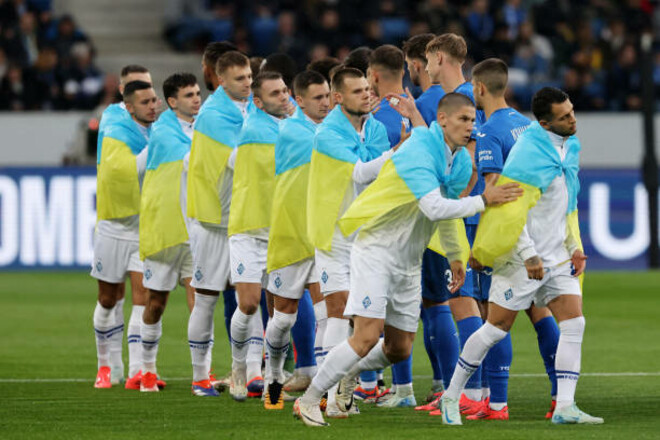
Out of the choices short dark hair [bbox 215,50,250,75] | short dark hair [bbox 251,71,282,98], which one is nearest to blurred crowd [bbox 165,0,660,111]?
short dark hair [bbox 215,50,250,75]

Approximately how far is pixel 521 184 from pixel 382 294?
3.22 feet

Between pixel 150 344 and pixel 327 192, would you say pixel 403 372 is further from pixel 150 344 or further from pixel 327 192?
pixel 150 344

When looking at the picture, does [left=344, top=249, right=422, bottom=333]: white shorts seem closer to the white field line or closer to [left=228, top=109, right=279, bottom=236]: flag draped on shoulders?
[left=228, top=109, right=279, bottom=236]: flag draped on shoulders

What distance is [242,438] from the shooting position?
7.28 m

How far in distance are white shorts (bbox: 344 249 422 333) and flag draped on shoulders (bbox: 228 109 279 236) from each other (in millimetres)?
1418

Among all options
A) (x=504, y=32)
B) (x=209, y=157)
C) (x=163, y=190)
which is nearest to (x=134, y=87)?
(x=163, y=190)

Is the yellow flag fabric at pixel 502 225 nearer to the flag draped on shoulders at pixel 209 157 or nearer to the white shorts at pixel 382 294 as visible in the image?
the white shorts at pixel 382 294

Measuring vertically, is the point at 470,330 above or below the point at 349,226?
below

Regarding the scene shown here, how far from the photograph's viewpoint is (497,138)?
808 centimetres

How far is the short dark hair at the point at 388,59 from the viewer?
8.68m

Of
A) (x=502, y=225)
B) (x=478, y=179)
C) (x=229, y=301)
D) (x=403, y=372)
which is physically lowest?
(x=403, y=372)

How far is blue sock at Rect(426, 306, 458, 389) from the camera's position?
28.0 ft

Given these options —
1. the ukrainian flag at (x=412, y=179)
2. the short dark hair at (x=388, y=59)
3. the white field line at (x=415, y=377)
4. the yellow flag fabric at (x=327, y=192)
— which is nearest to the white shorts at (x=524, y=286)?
the ukrainian flag at (x=412, y=179)

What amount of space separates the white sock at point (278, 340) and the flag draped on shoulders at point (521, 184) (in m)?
1.46
